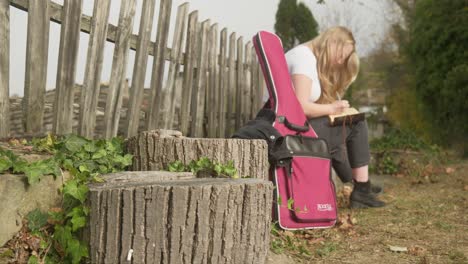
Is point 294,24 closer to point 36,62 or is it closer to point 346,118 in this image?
point 346,118

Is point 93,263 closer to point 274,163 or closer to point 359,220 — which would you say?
point 274,163

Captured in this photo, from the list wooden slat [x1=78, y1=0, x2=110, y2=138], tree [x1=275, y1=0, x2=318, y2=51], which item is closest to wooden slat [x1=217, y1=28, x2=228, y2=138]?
wooden slat [x1=78, y1=0, x2=110, y2=138]

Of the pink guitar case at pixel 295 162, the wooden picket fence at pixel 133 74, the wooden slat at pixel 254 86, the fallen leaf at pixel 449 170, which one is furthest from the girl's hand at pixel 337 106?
the fallen leaf at pixel 449 170

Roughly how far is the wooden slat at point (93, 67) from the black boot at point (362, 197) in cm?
224

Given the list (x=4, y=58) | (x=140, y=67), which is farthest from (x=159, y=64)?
(x=4, y=58)

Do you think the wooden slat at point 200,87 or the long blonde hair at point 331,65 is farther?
the wooden slat at point 200,87

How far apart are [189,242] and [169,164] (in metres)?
0.77

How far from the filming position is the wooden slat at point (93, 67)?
3.72 m

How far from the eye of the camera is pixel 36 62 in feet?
11.0

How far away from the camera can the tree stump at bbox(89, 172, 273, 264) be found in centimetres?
226

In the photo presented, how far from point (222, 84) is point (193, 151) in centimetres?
274

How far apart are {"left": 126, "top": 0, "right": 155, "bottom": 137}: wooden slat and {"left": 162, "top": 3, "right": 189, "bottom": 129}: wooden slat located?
0.41 m

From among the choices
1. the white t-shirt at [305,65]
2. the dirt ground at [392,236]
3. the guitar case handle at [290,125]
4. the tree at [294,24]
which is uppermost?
Answer: the tree at [294,24]

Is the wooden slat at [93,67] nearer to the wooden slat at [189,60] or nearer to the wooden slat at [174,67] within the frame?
the wooden slat at [174,67]
